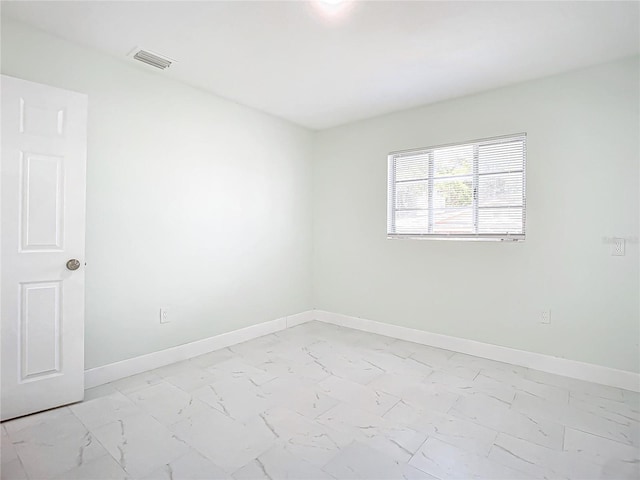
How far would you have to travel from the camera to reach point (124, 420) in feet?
7.17

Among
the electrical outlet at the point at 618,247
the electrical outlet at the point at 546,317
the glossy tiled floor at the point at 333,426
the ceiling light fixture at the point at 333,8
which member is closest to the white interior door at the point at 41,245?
the glossy tiled floor at the point at 333,426

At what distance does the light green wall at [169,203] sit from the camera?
267cm

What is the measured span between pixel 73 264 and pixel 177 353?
127cm

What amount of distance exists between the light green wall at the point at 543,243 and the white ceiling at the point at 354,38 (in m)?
0.29

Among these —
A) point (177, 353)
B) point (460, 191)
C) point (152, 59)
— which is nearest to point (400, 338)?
point (460, 191)

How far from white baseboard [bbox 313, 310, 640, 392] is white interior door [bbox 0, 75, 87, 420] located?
9.59 ft

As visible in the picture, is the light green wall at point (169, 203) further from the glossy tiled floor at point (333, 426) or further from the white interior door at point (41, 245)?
the glossy tiled floor at point (333, 426)

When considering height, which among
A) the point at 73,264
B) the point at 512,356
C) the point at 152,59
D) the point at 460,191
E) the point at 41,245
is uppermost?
the point at 152,59

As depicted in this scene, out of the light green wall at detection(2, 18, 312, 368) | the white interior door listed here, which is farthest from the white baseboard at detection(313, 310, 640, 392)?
the white interior door

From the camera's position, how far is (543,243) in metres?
3.05

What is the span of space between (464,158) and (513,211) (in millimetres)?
718

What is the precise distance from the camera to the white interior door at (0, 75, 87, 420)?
2.16 metres

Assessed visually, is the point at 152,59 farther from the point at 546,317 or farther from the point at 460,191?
the point at 546,317

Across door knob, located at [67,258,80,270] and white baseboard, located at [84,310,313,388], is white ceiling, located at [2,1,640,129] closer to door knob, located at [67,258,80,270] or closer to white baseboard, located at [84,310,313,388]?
door knob, located at [67,258,80,270]
